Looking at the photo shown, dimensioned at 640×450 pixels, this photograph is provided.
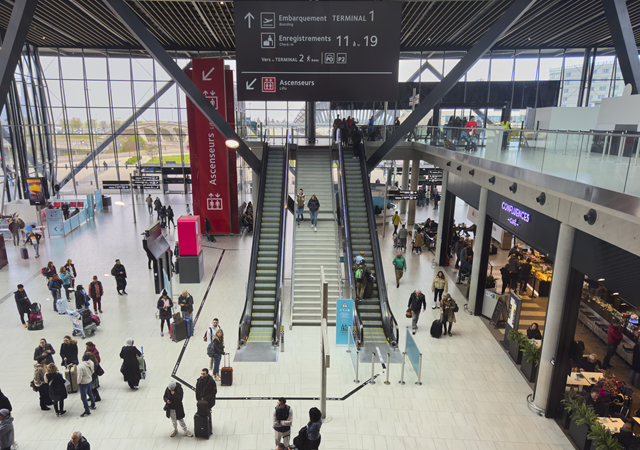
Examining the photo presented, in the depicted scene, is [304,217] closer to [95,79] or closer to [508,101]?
[508,101]

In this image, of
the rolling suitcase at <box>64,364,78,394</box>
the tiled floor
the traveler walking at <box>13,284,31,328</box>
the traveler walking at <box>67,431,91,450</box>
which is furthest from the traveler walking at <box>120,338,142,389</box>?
the traveler walking at <box>13,284,31,328</box>

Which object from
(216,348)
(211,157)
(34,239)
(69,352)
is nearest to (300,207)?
(211,157)

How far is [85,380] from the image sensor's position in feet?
27.6

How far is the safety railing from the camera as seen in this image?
6.56 meters

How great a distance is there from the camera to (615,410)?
867 centimetres

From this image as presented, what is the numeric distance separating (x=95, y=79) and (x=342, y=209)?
23092mm

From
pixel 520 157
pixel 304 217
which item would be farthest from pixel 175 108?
pixel 520 157

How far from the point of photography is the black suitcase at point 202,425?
8.09m

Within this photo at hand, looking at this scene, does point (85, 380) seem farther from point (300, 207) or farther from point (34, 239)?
point (34, 239)

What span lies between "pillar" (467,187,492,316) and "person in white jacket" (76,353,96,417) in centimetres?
1120

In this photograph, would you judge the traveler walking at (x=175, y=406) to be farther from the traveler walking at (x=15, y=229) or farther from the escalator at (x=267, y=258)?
the traveler walking at (x=15, y=229)

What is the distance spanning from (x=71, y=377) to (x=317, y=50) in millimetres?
10054

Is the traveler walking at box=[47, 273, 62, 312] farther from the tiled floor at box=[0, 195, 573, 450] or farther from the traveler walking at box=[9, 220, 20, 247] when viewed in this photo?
the traveler walking at box=[9, 220, 20, 247]

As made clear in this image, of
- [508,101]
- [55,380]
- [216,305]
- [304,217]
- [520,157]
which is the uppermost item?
[508,101]
